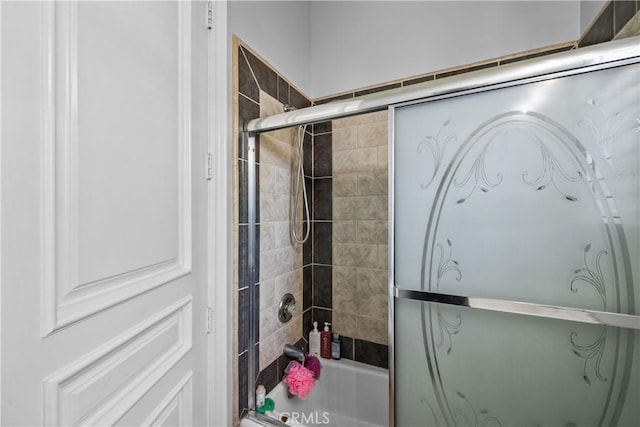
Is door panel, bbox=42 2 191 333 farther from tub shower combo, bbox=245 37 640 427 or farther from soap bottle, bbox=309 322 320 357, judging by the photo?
soap bottle, bbox=309 322 320 357

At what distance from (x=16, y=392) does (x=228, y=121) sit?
35.1 inches

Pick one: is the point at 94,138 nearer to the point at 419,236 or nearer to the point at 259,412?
the point at 419,236

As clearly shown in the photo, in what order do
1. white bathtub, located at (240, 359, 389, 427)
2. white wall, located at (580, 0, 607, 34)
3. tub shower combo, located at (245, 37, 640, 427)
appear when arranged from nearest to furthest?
tub shower combo, located at (245, 37, 640, 427) < white wall, located at (580, 0, 607, 34) < white bathtub, located at (240, 359, 389, 427)

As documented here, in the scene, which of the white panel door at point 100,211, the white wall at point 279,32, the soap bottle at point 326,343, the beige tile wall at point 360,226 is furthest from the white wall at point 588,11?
the soap bottle at point 326,343

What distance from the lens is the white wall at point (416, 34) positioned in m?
1.28

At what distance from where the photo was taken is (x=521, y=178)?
75cm

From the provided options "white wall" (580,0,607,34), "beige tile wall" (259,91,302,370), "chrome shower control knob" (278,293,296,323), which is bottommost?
"chrome shower control knob" (278,293,296,323)

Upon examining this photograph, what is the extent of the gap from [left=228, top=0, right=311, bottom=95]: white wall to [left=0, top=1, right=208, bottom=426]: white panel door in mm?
269

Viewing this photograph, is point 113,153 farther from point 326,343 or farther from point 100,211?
point 326,343

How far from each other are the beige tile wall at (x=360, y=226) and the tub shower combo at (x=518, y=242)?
0.70m

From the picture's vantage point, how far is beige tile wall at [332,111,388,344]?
1.59m

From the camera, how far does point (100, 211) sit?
0.59 metres

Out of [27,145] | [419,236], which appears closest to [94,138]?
[27,145]

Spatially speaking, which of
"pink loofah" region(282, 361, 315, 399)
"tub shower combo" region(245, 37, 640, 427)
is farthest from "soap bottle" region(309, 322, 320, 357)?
"tub shower combo" region(245, 37, 640, 427)
